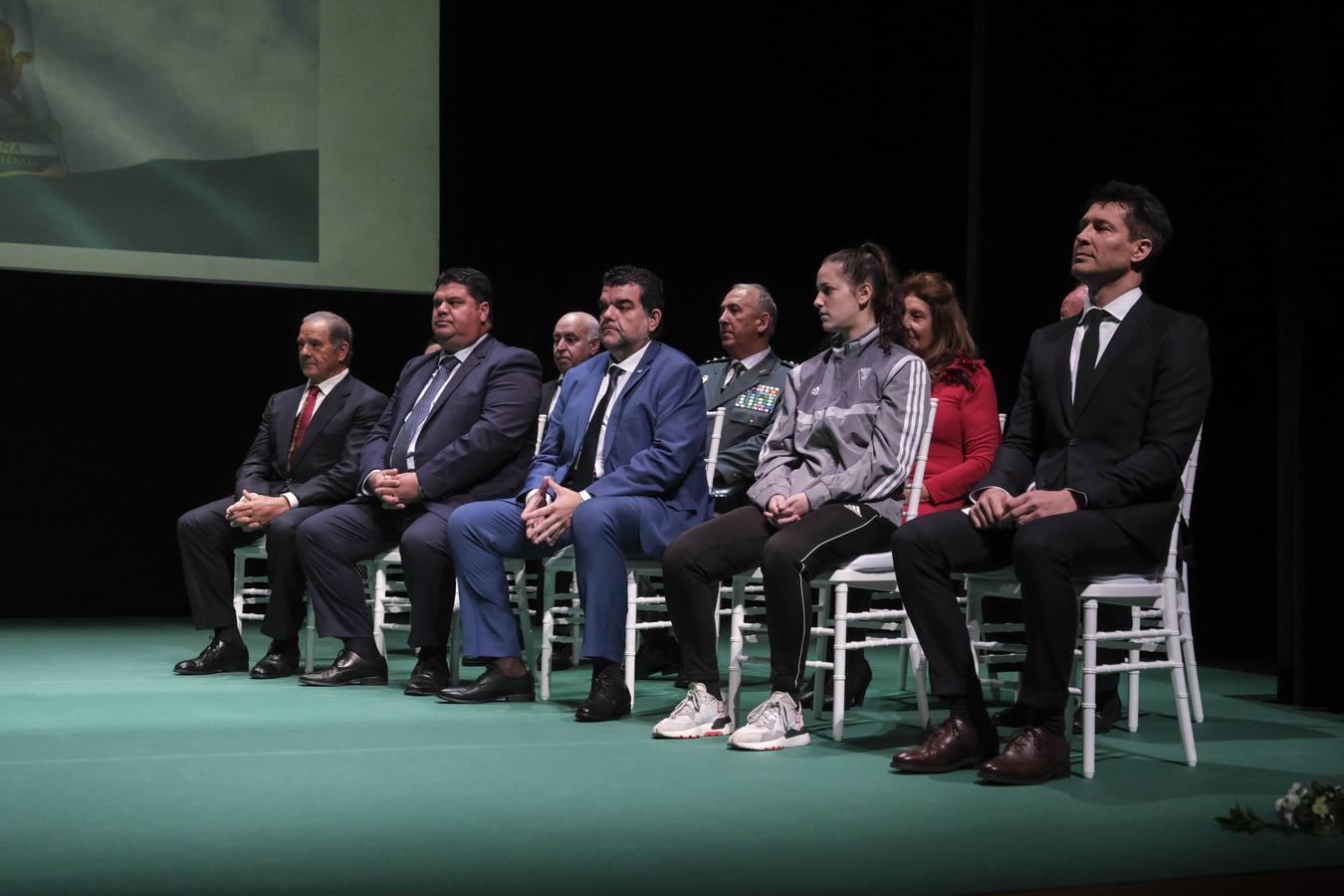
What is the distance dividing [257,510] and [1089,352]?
272 cm

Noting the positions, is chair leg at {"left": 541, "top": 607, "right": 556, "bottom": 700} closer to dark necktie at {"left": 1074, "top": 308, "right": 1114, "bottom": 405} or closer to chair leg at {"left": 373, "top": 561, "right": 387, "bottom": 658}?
chair leg at {"left": 373, "top": 561, "right": 387, "bottom": 658}

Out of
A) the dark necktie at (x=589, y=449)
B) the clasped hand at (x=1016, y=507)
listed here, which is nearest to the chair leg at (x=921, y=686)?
the clasped hand at (x=1016, y=507)

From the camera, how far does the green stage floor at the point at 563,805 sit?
6.40 feet

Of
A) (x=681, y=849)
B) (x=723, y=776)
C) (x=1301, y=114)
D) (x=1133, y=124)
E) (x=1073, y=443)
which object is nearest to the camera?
(x=681, y=849)

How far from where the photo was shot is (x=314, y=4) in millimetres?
5910

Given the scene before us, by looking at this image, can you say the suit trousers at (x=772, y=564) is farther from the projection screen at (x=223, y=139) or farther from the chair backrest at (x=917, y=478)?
the projection screen at (x=223, y=139)

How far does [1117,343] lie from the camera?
112 inches

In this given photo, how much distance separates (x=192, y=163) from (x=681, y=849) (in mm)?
4448

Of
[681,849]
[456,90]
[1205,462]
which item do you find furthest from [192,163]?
[681,849]

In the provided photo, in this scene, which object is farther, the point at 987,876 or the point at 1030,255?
the point at 1030,255

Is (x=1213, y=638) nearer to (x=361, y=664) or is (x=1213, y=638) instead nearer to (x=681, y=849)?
(x=361, y=664)

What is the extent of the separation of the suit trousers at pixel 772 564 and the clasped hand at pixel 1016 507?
1.13 ft

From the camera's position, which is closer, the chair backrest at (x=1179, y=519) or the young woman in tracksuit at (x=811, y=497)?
the chair backrest at (x=1179, y=519)

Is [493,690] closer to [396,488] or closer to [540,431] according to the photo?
[396,488]
